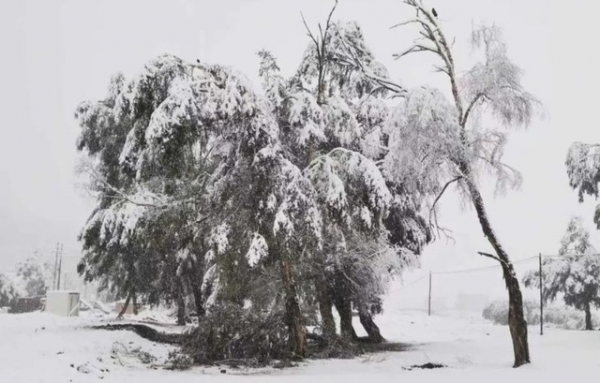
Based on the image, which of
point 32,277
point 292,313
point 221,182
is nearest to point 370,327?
point 292,313

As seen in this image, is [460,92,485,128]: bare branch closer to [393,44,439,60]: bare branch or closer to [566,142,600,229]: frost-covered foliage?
[393,44,439,60]: bare branch

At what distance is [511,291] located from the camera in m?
12.2

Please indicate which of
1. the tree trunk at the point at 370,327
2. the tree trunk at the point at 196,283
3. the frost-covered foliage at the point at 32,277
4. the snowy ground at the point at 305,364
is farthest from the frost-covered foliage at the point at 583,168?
the frost-covered foliage at the point at 32,277

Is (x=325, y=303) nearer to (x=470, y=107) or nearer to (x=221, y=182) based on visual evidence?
(x=221, y=182)

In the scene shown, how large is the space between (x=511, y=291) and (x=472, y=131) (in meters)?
3.65

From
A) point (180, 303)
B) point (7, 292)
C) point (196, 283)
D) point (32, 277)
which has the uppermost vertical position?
point (196, 283)

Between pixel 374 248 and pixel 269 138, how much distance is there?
503 centimetres

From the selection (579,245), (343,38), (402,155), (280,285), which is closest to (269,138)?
(402,155)

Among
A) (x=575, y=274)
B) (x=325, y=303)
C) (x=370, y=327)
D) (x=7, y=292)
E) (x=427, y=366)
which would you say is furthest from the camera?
(x=7, y=292)

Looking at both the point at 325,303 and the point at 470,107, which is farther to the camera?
the point at 325,303

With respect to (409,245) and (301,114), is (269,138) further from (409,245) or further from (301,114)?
(409,245)

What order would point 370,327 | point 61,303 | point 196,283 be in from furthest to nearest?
point 61,303, point 196,283, point 370,327

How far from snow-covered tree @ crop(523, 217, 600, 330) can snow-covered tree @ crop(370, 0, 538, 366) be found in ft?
51.1

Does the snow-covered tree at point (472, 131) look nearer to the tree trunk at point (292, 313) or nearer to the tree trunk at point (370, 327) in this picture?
the tree trunk at point (292, 313)
